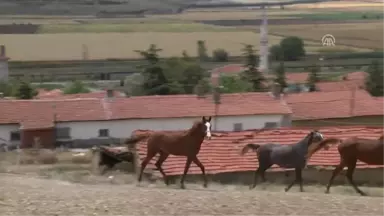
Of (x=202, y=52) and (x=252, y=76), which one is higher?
(x=202, y=52)

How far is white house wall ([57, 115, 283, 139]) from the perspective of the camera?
135 ft

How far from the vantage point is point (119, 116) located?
136 feet

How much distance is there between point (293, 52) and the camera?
363ft

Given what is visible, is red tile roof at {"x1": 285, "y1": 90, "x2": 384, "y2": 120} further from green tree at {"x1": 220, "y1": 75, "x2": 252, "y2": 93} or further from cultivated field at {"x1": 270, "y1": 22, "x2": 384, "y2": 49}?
cultivated field at {"x1": 270, "y1": 22, "x2": 384, "y2": 49}

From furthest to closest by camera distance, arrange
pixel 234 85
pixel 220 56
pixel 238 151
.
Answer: pixel 220 56
pixel 234 85
pixel 238 151

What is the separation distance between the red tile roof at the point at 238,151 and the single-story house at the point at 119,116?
57.2 ft

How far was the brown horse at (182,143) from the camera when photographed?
16991 mm

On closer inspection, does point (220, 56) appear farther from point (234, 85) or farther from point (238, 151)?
point (238, 151)

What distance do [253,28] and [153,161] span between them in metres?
136

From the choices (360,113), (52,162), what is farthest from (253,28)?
(52,162)

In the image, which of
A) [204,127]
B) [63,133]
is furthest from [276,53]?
[204,127]

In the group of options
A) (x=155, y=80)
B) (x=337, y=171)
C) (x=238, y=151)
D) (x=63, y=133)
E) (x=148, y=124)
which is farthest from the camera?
(x=155, y=80)

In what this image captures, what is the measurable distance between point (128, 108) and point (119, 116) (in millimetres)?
789

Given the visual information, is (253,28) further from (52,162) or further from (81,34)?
(52,162)
